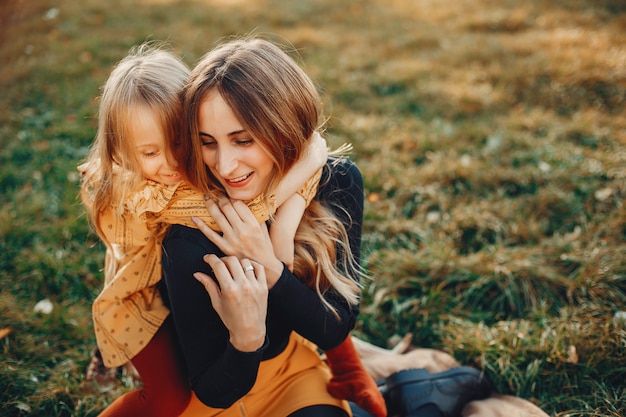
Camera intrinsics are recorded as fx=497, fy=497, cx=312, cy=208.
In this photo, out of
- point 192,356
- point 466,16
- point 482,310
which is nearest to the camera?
point 192,356

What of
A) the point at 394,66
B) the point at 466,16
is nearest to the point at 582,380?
the point at 394,66

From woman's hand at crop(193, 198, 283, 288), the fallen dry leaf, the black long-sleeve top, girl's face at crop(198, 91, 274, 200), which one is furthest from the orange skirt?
the fallen dry leaf

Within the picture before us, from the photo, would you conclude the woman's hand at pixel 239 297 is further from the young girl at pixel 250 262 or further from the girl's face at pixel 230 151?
the girl's face at pixel 230 151

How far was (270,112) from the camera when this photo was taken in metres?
1.66

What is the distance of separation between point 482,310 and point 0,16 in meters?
7.35

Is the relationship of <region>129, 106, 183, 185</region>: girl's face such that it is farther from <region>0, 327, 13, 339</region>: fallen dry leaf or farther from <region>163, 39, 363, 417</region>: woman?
<region>0, 327, 13, 339</region>: fallen dry leaf

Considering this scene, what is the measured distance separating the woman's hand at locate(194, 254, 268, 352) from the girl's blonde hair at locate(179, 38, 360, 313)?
0.97 feet

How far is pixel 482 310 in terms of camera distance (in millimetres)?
2883

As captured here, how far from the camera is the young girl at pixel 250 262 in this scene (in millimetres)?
1645

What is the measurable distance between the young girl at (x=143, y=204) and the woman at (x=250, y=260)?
0.09 metres

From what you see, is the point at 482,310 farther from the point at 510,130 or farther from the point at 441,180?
the point at 510,130

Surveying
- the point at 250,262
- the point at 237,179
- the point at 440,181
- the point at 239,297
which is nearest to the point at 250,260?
the point at 250,262

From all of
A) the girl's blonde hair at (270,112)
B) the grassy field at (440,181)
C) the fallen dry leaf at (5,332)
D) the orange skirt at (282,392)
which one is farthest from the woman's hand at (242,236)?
the fallen dry leaf at (5,332)

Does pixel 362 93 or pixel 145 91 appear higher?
pixel 145 91
